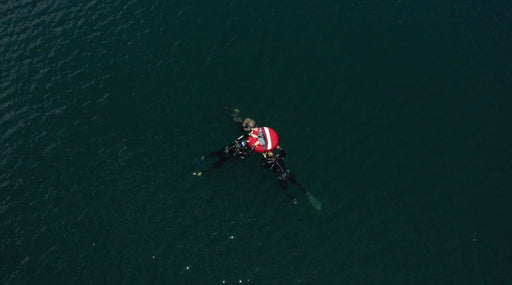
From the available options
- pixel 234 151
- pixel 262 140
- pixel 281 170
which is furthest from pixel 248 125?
pixel 281 170

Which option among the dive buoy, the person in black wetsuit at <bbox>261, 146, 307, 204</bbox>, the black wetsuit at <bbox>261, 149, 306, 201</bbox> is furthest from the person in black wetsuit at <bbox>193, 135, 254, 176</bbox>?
the black wetsuit at <bbox>261, 149, 306, 201</bbox>

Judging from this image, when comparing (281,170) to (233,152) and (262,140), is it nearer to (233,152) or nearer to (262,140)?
(262,140)

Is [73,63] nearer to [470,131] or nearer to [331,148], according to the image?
[331,148]

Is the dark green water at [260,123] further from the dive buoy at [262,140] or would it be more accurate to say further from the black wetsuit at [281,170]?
the dive buoy at [262,140]

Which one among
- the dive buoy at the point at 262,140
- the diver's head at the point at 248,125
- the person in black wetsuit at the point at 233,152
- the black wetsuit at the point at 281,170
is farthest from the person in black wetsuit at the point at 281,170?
the diver's head at the point at 248,125

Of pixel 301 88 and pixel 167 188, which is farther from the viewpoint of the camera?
pixel 301 88

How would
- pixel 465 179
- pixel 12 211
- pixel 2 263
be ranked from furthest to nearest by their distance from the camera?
pixel 465 179 < pixel 12 211 < pixel 2 263

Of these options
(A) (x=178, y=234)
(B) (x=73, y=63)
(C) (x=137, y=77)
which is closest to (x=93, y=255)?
(A) (x=178, y=234)
